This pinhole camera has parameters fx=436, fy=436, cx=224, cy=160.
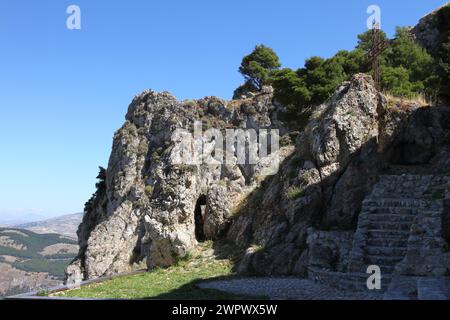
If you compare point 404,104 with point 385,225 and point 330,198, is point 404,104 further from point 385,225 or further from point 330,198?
point 385,225

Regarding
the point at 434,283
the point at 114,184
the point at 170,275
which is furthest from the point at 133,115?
the point at 434,283

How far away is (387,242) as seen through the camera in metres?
13.5

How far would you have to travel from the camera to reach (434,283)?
930 cm

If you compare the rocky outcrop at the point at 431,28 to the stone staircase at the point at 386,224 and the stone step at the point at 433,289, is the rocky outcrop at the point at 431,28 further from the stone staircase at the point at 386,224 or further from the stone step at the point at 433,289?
the stone step at the point at 433,289

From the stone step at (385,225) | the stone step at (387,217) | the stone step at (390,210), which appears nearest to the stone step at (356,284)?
the stone step at (385,225)

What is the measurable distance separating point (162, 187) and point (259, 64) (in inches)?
1699

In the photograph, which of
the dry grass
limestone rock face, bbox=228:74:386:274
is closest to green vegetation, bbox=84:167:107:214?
limestone rock face, bbox=228:74:386:274

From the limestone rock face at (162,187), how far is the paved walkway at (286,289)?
673 centimetres

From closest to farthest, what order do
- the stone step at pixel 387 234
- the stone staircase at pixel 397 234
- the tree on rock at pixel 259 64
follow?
the stone staircase at pixel 397 234 → the stone step at pixel 387 234 → the tree on rock at pixel 259 64

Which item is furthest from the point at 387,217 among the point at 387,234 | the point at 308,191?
the point at 308,191

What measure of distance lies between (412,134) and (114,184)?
3517 centimetres

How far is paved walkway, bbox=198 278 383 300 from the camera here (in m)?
11.4

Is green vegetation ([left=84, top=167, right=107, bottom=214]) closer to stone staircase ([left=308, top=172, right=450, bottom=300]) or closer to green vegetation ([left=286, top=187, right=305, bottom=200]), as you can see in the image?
green vegetation ([left=286, top=187, right=305, bottom=200])

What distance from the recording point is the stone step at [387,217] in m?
14.2
